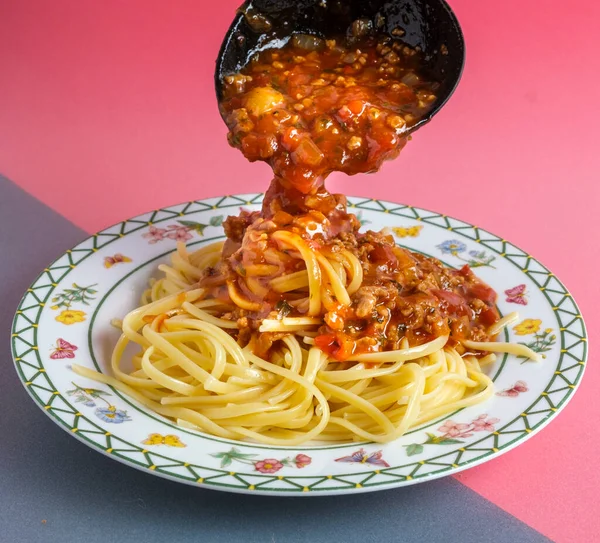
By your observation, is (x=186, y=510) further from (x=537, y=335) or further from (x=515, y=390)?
(x=537, y=335)

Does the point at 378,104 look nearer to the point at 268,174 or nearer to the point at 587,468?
the point at 587,468

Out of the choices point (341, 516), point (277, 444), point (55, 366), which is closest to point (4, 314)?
point (55, 366)

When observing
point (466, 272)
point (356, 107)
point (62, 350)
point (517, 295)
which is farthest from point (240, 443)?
point (517, 295)

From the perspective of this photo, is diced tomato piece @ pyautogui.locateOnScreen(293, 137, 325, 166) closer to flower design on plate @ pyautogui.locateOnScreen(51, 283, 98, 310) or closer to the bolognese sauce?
the bolognese sauce

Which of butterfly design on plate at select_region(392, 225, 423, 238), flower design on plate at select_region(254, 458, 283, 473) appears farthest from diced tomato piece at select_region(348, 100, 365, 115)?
butterfly design on plate at select_region(392, 225, 423, 238)

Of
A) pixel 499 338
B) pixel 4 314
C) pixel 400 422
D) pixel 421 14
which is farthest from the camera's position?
pixel 4 314

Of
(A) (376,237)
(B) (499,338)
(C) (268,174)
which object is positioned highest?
(C) (268,174)
